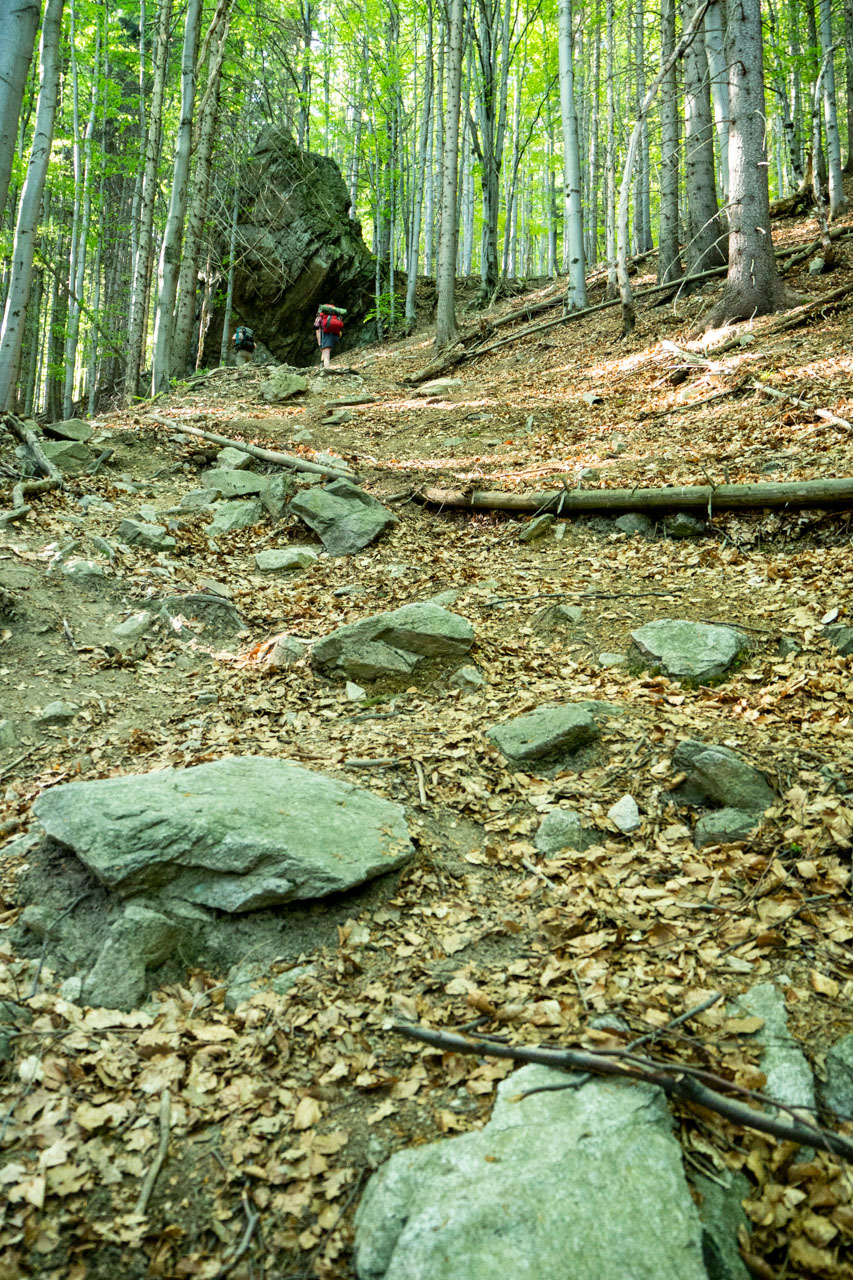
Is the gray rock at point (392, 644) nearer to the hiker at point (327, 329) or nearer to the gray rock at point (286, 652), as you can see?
the gray rock at point (286, 652)

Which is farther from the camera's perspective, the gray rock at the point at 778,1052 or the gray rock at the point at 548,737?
the gray rock at the point at 548,737

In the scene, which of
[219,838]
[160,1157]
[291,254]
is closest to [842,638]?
[219,838]

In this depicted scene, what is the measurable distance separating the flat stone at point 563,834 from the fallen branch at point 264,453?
18.9ft

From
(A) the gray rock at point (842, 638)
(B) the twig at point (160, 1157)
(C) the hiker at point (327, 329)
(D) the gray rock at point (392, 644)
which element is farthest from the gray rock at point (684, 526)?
(C) the hiker at point (327, 329)

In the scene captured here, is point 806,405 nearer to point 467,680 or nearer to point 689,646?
point 689,646

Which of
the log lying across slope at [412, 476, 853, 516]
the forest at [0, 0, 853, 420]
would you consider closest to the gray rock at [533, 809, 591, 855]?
the log lying across slope at [412, 476, 853, 516]

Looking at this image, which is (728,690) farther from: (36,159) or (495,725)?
(36,159)

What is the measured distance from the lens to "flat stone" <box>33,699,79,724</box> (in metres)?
4.78

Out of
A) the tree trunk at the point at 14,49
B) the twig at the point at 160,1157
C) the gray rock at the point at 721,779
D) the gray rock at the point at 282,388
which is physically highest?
the tree trunk at the point at 14,49

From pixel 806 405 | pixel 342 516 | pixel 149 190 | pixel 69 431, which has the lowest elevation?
pixel 342 516

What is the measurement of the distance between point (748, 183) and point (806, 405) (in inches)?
140

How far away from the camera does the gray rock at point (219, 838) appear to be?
311 centimetres

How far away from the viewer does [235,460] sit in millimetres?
9227

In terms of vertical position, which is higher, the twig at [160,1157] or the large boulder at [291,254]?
the large boulder at [291,254]
